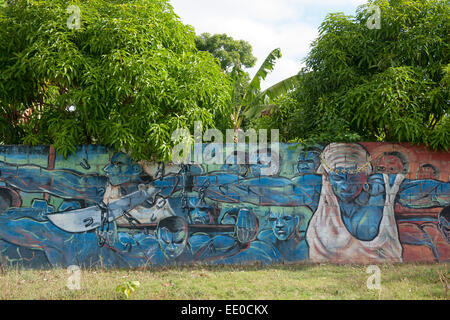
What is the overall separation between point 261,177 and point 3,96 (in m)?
4.25

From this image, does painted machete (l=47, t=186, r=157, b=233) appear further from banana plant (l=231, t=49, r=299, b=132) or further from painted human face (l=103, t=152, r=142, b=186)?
banana plant (l=231, t=49, r=299, b=132)

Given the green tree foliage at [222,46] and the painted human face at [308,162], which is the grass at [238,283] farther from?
the green tree foliage at [222,46]

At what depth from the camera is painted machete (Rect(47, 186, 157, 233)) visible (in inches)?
221

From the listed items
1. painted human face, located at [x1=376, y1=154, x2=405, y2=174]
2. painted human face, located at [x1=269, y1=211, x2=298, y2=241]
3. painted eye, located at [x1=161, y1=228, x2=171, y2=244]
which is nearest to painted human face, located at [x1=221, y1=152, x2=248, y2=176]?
painted human face, located at [x1=269, y1=211, x2=298, y2=241]

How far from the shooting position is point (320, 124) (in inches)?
242

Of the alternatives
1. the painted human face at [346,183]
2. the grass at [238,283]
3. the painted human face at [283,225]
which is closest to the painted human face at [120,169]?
the grass at [238,283]

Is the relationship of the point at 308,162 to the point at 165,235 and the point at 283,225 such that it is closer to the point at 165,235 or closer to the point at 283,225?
the point at 283,225

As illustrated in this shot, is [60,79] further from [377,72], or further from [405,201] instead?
[405,201]

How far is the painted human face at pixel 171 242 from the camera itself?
568 cm

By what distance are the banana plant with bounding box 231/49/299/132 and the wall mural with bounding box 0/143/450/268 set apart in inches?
142

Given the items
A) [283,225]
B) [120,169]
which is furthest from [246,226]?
[120,169]

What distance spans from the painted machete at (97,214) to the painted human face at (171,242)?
2.05 ft

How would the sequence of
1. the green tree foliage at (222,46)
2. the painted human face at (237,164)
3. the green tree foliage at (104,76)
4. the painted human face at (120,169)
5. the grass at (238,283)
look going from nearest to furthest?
1. the grass at (238,283)
2. the green tree foliage at (104,76)
3. the painted human face at (120,169)
4. the painted human face at (237,164)
5. the green tree foliage at (222,46)

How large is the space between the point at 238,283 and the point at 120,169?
8.51 feet
